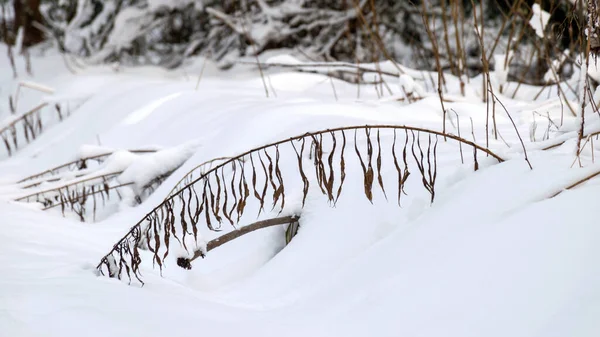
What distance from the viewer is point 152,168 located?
8.85ft

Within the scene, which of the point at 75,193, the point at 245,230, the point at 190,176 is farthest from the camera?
the point at 75,193

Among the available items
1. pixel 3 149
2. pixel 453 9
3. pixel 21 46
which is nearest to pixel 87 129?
pixel 3 149

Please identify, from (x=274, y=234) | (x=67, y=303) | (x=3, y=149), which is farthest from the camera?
(x=3, y=149)

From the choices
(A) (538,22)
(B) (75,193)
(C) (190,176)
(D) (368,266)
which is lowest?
(B) (75,193)

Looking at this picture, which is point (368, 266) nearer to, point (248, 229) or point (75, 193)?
point (248, 229)

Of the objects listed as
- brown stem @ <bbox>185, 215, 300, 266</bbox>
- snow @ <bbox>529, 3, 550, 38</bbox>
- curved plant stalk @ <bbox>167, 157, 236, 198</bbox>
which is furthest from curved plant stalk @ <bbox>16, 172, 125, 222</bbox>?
snow @ <bbox>529, 3, 550, 38</bbox>

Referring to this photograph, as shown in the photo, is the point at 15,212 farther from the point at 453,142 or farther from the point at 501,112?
the point at 501,112

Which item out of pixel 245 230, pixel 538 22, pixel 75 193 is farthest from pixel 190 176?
pixel 538 22

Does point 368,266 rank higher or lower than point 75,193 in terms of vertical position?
higher

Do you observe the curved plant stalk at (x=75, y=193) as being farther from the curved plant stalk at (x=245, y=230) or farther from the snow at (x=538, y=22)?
the snow at (x=538, y=22)

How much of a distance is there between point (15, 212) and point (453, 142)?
154 centimetres

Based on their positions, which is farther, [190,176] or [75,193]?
[75,193]

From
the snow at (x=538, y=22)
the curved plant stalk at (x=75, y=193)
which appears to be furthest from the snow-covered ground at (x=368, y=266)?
the snow at (x=538, y=22)

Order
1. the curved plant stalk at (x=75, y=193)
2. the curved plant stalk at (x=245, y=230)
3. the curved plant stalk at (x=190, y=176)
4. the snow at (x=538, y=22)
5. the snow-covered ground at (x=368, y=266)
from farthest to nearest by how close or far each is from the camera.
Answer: the snow at (x=538, y=22)
the curved plant stalk at (x=75, y=193)
the curved plant stalk at (x=245, y=230)
the curved plant stalk at (x=190, y=176)
the snow-covered ground at (x=368, y=266)
